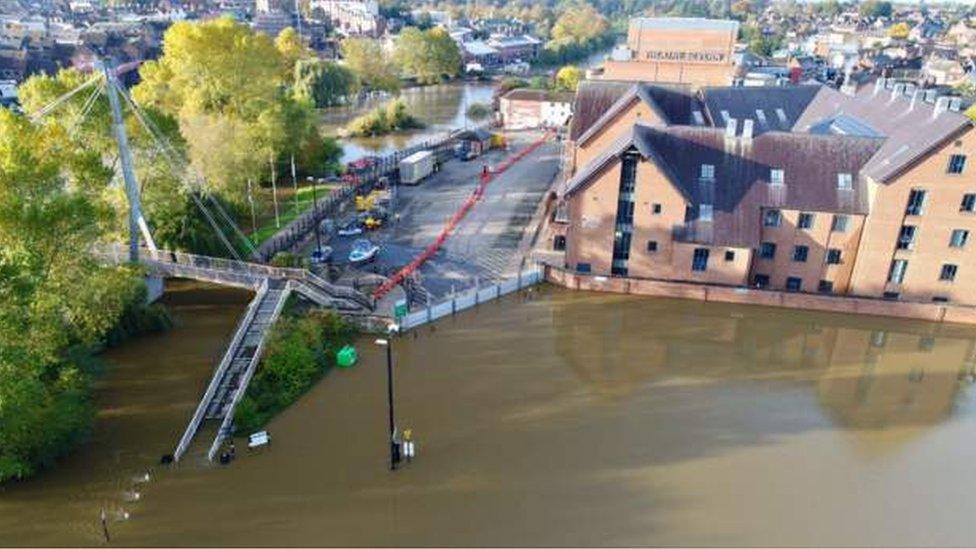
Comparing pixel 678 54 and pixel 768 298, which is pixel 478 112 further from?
pixel 768 298

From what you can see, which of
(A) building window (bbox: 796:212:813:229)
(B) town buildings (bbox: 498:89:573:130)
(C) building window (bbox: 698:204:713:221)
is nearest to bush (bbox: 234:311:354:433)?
(C) building window (bbox: 698:204:713:221)

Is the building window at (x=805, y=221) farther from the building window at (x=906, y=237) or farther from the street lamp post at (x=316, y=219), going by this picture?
the street lamp post at (x=316, y=219)

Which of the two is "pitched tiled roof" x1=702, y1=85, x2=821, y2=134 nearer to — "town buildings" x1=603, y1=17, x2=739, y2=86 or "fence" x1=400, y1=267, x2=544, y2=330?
"town buildings" x1=603, y1=17, x2=739, y2=86

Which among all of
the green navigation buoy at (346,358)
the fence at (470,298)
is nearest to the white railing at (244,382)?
the green navigation buoy at (346,358)

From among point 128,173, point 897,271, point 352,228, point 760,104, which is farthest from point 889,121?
point 128,173

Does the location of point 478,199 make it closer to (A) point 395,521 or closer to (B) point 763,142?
(B) point 763,142

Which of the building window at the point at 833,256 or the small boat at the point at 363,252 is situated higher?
the building window at the point at 833,256
